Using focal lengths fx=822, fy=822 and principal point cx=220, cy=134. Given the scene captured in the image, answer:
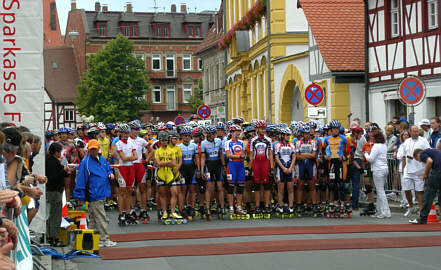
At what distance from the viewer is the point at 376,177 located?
1856 centimetres

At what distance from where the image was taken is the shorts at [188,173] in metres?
19.0

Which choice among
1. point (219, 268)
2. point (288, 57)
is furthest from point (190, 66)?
point (219, 268)

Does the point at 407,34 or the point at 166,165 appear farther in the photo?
the point at 407,34

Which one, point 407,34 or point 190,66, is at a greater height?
point 190,66

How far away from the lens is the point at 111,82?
261 ft

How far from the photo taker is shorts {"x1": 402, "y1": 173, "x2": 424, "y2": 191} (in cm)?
1784

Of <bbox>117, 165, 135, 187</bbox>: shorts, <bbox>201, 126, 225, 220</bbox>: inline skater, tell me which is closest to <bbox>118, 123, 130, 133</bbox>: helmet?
<bbox>117, 165, 135, 187</bbox>: shorts

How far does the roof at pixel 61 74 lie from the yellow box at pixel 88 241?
77.9m

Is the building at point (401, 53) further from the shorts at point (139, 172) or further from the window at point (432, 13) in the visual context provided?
the shorts at point (139, 172)

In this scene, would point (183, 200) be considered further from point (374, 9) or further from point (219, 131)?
point (374, 9)

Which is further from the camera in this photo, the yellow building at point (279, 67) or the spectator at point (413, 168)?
the yellow building at point (279, 67)

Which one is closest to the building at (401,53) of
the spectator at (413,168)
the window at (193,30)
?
the spectator at (413,168)

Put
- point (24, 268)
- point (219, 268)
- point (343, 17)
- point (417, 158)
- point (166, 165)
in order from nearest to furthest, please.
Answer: point (24, 268) → point (219, 268) → point (417, 158) → point (166, 165) → point (343, 17)

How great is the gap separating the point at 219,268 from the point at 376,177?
316 inches
